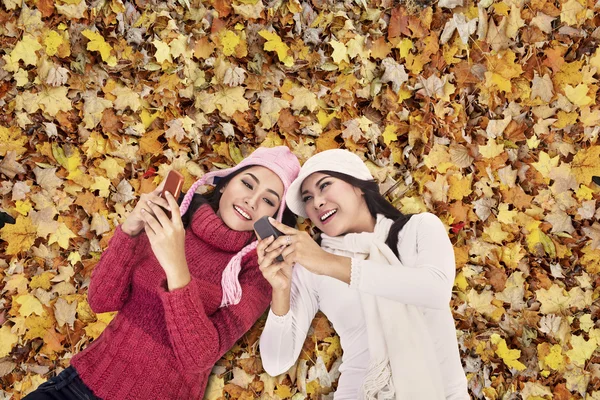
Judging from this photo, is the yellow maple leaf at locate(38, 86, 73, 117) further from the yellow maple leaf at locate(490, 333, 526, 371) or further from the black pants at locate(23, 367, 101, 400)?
the yellow maple leaf at locate(490, 333, 526, 371)

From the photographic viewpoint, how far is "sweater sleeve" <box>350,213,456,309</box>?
149 cm

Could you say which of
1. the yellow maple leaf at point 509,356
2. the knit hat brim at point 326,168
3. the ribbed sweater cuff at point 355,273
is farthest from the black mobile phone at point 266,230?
Result: the yellow maple leaf at point 509,356

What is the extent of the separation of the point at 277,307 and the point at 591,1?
1.67 metres

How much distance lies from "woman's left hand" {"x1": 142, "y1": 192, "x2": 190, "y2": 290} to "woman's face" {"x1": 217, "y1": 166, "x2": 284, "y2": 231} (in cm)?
17

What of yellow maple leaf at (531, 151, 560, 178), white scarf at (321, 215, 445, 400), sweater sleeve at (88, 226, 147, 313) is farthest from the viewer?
yellow maple leaf at (531, 151, 560, 178)

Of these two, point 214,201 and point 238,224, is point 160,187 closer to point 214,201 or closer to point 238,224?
point 214,201

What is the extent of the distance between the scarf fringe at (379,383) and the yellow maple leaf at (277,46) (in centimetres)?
113

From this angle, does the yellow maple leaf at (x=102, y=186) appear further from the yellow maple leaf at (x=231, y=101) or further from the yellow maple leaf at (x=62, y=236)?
the yellow maple leaf at (x=231, y=101)

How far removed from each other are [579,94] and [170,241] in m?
1.61

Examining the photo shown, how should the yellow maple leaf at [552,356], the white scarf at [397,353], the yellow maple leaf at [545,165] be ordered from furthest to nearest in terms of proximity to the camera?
the yellow maple leaf at [545,165]
the yellow maple leaf at [552,356]
the white scarf at [397,353]

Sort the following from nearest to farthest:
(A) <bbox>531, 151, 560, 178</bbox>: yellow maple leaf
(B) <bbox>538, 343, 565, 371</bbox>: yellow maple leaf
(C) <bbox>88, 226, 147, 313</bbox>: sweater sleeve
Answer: (C) <bbox>88, 226, 147, 313</bbox>: sweater sleeve, (B) <bbox>538, 343, 565, 371</bbox>: yellow maple leaf, (A) <bbox>531, 151, 560, 178</bbox>: yellow maple leaf

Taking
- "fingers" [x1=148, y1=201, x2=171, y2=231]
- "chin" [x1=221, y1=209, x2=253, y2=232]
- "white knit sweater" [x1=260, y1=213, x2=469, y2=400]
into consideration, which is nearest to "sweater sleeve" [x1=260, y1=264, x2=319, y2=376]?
"white knit sweater" [x1=260, y1=213, x2=469, y2=400]

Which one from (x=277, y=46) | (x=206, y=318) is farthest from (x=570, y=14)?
(x=206, y=318)

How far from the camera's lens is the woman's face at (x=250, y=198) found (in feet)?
5.26
